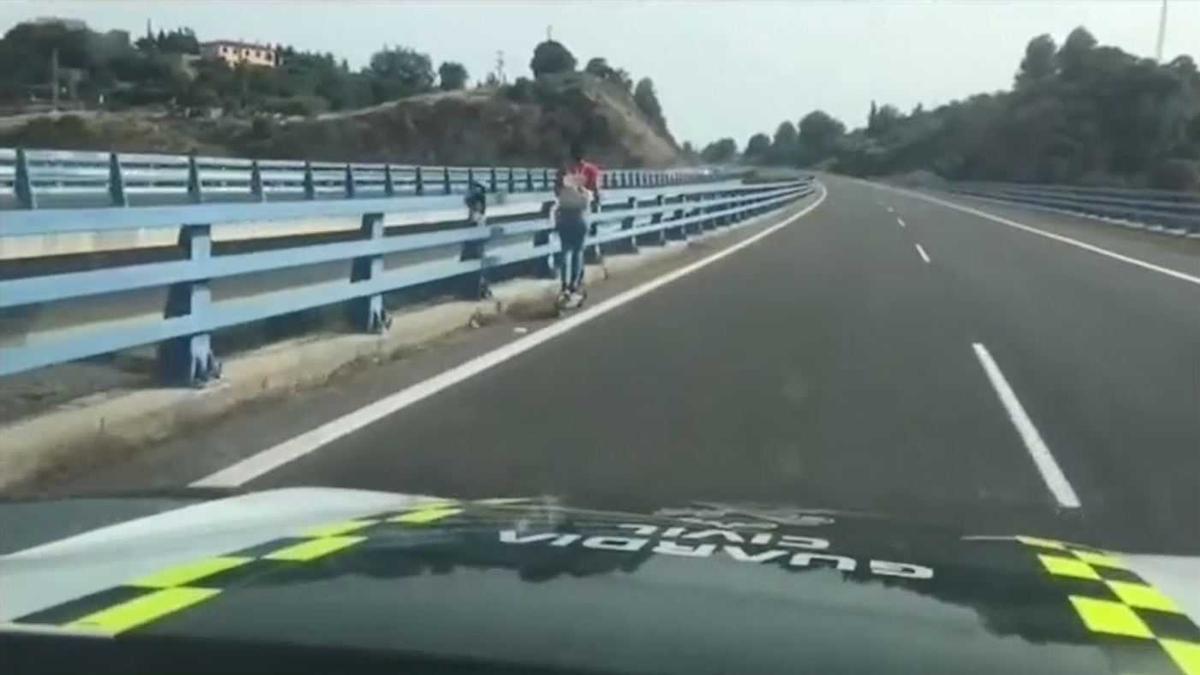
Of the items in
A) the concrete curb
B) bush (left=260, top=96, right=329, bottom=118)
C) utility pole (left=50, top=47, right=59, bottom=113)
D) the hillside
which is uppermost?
utility pole (left=50, top=47, right=59, bottom=113)

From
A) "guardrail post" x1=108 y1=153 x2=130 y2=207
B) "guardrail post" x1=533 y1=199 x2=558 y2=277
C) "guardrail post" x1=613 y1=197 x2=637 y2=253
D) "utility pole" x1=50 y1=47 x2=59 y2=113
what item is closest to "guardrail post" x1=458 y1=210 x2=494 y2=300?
"guardrail post" x1=533 y1=199 x2=558 y2=277

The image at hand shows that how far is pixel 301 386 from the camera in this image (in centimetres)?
1214

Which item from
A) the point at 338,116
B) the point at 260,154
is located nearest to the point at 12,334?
the point at 260,154

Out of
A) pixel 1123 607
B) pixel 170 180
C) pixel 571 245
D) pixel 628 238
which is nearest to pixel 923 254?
pixel 628 238

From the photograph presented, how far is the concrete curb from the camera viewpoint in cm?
874

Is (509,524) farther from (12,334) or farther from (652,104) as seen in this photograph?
(652,104)

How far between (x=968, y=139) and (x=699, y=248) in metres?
109

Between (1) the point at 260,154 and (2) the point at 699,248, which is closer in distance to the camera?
(1) the point at 260,154

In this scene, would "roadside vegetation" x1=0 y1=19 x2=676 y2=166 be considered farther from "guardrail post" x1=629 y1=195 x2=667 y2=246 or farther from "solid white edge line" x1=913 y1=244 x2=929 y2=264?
"solid white edge line" x1=913 y1=244 x2=929 y2=264

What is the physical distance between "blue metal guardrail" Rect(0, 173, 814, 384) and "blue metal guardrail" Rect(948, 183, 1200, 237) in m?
29.0

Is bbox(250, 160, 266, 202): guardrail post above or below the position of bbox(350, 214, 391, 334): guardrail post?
below

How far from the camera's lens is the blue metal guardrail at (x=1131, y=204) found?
43.8 meters

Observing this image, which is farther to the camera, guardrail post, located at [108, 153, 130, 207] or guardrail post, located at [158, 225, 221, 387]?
guardrail post, located at [108, 153, 130, 207]

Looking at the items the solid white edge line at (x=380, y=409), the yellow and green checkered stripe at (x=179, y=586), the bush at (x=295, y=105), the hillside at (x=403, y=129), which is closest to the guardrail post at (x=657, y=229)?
the hillside at (x=403, y=129)
